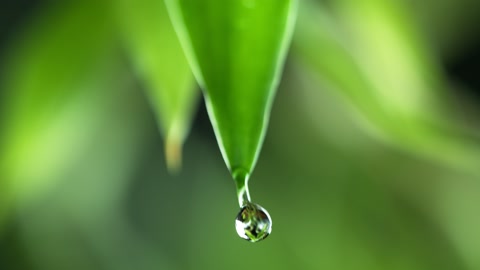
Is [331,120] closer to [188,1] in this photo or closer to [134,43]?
[134,43]

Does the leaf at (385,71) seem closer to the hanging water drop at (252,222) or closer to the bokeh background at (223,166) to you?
the bokeh background at (223,166)

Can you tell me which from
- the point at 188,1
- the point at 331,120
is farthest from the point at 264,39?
the point at 331,120

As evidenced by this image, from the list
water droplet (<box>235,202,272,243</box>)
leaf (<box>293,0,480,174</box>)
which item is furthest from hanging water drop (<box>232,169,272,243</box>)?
leaf (<box>293,0,480,174</box>)

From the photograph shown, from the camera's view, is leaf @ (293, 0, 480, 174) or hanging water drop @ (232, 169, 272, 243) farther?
leaf @ (293, 0, 480, 174)

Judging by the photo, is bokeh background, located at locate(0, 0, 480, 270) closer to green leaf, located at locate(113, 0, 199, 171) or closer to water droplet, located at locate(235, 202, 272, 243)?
green leaf, located at locate(113, 0, 199, 171)

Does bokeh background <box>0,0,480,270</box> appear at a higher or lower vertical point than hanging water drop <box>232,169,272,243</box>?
lower

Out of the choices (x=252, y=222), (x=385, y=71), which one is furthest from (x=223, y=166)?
(x=252, y=222)

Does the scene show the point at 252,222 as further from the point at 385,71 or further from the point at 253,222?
the point at 385,71
